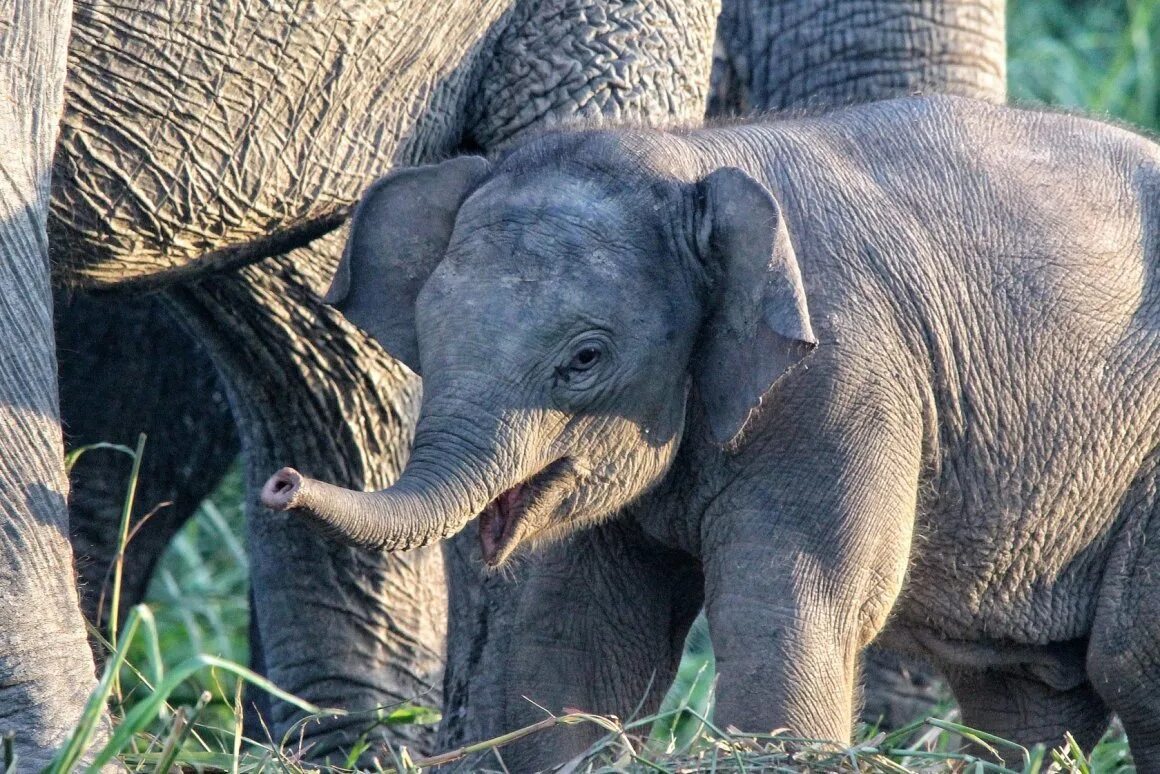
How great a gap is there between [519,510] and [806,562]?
1.46 ft

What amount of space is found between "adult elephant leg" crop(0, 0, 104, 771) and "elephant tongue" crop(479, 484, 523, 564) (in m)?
0.61

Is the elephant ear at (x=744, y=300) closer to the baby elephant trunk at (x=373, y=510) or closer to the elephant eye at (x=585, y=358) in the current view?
the elephant eye at (x=585, y=358)

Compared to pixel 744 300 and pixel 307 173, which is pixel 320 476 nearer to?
pixel 307 173

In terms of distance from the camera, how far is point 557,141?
351cm

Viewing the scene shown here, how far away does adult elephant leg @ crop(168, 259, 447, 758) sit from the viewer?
4.69m

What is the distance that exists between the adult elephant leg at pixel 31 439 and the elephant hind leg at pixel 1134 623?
172cm

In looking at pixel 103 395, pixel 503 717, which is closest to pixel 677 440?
pixel 503 717

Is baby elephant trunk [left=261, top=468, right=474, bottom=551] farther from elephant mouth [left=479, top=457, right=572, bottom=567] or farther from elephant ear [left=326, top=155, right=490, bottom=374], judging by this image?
elephant ear [left=326, top=155, right=490, bottom=374]

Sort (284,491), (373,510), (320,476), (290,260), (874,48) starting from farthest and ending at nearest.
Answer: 1. (874,48)
2. (320,476)
3. (290,260)
4. (373,510)
5. (284,491)

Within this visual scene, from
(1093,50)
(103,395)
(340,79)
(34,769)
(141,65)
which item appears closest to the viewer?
(34,769)

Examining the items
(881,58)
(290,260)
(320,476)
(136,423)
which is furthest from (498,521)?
(136,423)

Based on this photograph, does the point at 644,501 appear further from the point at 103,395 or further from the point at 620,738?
the point at 103,395

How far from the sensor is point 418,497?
3.11m

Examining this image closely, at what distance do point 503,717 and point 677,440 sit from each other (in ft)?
2.41
